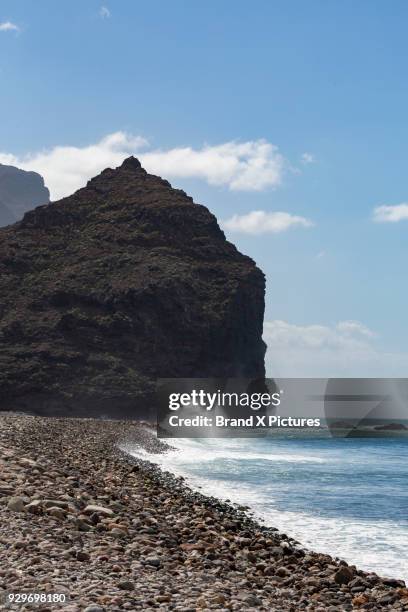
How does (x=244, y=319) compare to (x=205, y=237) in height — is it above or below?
below

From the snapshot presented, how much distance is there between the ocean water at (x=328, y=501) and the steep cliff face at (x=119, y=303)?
68.2 meters

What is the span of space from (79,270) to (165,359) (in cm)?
2247

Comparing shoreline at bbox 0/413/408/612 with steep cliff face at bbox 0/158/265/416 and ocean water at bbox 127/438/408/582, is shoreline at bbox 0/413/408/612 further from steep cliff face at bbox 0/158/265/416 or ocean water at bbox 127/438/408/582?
steep cliff face at bbox 0/158/265/416

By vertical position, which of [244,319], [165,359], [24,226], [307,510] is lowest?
[307,510]

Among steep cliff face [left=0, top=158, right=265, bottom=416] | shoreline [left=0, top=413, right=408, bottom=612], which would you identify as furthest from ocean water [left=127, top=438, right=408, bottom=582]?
steep cliff face [left=0, top=158, right=265, bottom=416]

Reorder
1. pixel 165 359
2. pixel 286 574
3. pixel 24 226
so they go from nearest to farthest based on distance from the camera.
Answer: pixel 286 574
pixel 165 359
pixel 24 226

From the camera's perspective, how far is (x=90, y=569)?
26.8 ft

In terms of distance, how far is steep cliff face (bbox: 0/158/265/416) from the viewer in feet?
343

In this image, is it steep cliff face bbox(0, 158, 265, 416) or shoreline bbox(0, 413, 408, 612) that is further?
steep cliff face bbox(0, 158, 265, 416)

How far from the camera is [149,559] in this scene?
9227mm

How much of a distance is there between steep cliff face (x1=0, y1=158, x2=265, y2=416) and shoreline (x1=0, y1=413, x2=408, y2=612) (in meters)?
89.7

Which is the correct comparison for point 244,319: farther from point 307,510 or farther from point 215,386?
point 307,510

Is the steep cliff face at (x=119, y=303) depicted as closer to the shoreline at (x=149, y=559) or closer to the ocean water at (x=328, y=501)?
the ocean water at (x=328, y=501)

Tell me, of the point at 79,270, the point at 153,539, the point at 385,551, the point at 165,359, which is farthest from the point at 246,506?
→ the point at 79,270
